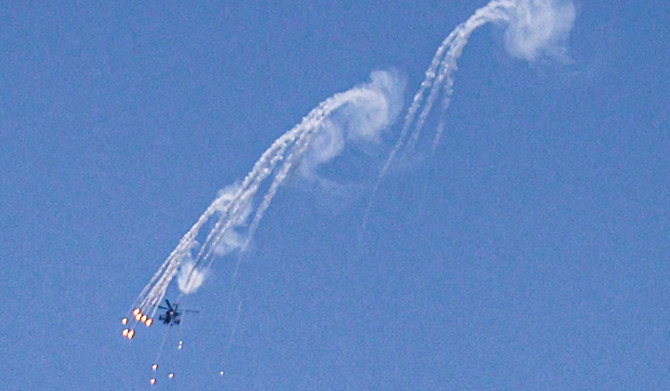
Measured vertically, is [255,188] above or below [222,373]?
above

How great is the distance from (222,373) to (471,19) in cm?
3937

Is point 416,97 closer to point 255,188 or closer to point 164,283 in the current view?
point 255,188

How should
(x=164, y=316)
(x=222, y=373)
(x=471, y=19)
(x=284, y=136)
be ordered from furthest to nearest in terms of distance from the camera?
1. (x=164, y=316)
2. (x=222, y=373)
3. (x=284, y=136)
4. (x=471, y=19)

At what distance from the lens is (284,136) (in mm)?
95062

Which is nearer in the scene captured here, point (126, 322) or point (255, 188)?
point (255, 188)

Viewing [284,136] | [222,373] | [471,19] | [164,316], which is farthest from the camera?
[164,316]

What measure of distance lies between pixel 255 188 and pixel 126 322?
2023 centimetres

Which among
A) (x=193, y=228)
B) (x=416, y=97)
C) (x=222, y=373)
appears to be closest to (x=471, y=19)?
(x=416, y=97)

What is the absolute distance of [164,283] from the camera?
10056 centimetres

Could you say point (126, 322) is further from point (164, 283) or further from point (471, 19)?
point (471, 19)

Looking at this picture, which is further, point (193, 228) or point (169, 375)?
point (169, 375)

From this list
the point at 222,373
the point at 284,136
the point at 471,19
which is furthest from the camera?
the point at 222,373

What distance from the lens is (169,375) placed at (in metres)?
115

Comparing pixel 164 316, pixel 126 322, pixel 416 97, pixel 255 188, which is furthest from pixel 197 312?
pixel 416 97
